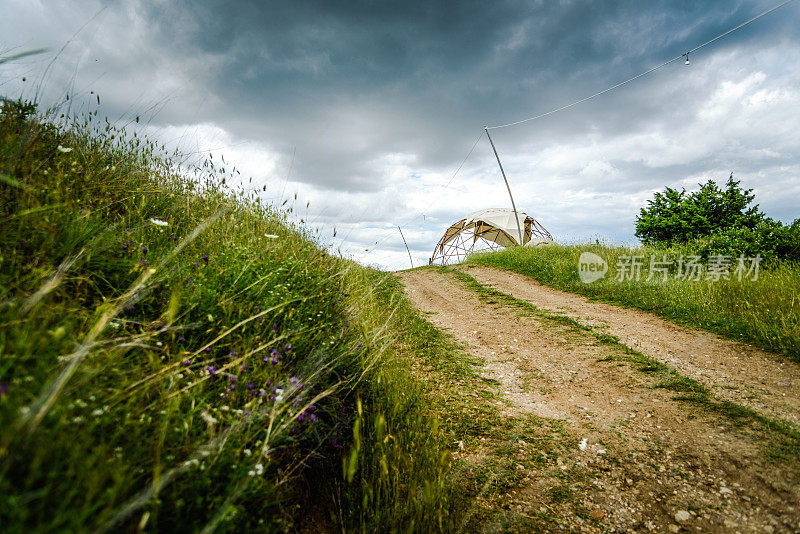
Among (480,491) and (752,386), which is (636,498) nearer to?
(480,491)

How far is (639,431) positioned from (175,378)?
4243mm

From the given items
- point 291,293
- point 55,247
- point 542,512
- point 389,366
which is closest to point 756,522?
point 542,512

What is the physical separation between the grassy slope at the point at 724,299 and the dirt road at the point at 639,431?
412mm

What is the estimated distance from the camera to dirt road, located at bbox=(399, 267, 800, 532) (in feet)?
9.07

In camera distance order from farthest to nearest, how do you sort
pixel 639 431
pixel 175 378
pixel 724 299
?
pixel 724 299 < pixel 639 431 < pixel 175 378

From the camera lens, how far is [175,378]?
6.84 ft

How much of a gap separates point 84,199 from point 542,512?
14.8ft

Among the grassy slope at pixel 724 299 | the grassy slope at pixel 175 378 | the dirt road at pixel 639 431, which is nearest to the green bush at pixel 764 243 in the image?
the grassy slope at pixel 724 299

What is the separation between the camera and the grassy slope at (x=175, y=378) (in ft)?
4.57

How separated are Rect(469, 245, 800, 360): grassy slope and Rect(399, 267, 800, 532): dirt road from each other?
412 millimetres

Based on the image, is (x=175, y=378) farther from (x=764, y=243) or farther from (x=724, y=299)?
(x=764, y=243)

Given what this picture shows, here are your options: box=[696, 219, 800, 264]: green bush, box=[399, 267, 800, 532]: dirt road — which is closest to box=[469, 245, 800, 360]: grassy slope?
box=[399, 267, 800, 532]: dirt road

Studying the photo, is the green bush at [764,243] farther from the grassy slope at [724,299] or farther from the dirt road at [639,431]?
the dirt road at [639,431]

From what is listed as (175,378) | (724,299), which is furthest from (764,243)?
(175,378)
